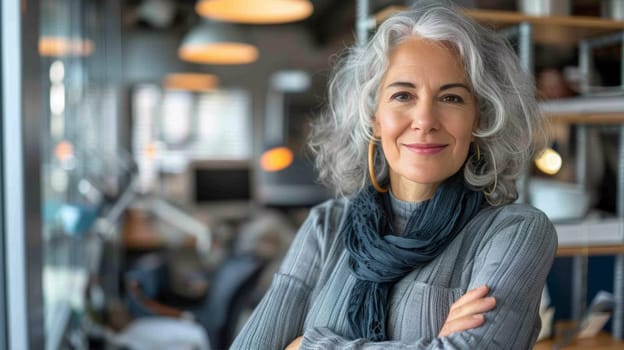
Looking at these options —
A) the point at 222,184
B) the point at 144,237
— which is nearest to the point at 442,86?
the point at 144,237

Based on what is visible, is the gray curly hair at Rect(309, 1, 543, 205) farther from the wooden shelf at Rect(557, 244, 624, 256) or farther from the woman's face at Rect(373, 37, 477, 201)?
the wooden shelf at Rect(557, 244, 624, 256)

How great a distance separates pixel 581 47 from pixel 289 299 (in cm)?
198

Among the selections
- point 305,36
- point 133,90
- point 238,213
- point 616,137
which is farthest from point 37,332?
point 305,36

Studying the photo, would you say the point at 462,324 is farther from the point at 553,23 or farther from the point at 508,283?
the point at 553,23

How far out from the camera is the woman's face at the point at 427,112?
1427 millimetres

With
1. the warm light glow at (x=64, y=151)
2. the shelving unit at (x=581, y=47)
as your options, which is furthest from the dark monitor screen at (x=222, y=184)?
the shelving unit at (x=581, y=47)

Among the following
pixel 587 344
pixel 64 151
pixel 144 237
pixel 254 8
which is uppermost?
pixel 254 8

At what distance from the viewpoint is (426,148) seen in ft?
4.69

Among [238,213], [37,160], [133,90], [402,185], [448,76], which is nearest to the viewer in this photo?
[448,76]

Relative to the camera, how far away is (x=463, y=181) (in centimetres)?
152

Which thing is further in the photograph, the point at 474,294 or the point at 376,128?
the point at 376,128

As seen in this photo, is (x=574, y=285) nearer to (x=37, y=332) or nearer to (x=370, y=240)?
(x=370, y=240)

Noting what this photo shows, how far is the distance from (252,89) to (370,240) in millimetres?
8663

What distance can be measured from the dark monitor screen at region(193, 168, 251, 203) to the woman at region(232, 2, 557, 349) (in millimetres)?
5547
